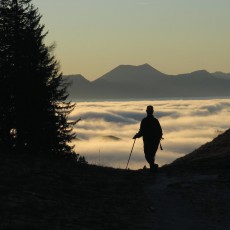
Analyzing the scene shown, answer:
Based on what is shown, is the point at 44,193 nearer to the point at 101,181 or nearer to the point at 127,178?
the point at 101,181

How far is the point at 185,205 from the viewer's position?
510 inches

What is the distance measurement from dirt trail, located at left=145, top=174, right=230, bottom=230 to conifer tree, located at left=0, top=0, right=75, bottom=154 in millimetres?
17802

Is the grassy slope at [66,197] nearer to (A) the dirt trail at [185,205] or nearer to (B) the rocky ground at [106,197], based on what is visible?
(B) the rocky ground at [106,197]

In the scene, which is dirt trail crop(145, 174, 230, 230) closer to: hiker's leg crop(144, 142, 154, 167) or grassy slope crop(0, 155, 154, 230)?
grassy slope crop(0, 155, 154, 230)

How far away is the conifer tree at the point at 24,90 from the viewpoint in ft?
109

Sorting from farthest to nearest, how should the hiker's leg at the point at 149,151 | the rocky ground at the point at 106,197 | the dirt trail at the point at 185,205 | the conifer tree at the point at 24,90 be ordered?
the conifer tree at the point at 24,90, the hiker's leg at the point at 149,151, the dirt trail at the point at 185,205, the rocky ground at the point at 106,197

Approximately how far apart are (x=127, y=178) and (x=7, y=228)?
8.40 metres

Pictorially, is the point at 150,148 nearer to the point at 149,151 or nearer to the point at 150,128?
the point at 149,151

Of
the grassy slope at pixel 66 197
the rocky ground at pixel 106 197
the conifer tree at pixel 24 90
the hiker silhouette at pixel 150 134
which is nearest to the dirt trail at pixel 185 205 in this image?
the rocky ground at pixel 106 197

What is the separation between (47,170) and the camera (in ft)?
51.5

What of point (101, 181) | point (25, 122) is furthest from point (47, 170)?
point (25, 122)

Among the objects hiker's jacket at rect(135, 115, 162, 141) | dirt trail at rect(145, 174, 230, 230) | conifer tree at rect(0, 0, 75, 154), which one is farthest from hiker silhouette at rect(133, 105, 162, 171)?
conifer tree at rect(0, 0, 75, 154)

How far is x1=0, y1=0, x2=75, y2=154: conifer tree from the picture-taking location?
33.2 m

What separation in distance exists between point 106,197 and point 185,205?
80.4 inches
